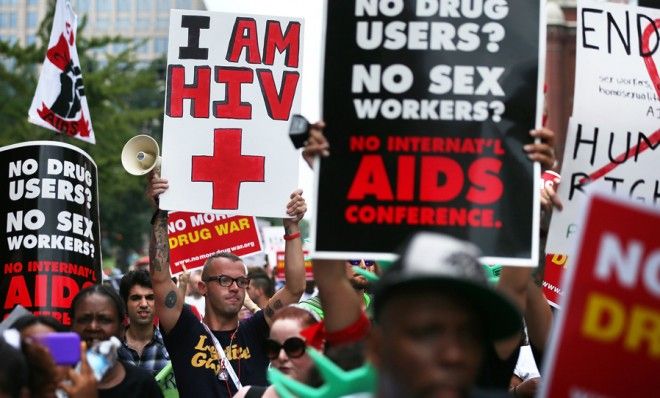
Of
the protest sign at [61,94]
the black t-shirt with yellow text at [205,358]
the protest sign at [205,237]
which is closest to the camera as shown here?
the black t-shirt with yellow text at [205,358]

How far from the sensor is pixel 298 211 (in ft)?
23.2

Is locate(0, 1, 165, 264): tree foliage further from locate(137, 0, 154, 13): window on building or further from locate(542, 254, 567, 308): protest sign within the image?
locate(137, 0, 154, 13): window on building

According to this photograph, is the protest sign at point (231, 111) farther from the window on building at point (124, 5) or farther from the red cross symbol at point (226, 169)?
the window on building at point (124, 5)

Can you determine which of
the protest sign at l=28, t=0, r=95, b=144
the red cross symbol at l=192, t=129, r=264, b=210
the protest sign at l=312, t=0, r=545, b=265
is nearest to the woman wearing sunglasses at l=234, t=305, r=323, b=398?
the protest sign at l=312, t=0, r=545, b=265

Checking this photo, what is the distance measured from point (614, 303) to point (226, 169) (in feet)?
15.5

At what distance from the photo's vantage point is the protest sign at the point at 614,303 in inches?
116

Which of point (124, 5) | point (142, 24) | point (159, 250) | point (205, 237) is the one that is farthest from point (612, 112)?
point (124, 5)

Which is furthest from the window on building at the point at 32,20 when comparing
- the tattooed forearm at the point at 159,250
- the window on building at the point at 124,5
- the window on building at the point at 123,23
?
the tattooed forearm at the point at 159,250

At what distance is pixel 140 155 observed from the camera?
24.4ft

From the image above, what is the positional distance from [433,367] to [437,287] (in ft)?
0.59

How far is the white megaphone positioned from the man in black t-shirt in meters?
0.11

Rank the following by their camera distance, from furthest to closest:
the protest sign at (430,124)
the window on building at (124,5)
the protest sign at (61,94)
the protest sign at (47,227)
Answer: the window on building at (124,5)
the protest sign at (61,94)
the protest sign at (47,227)
the protest sign at (430,124)

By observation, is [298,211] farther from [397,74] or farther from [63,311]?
[397,74]

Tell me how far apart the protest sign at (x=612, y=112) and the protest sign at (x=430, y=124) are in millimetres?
1272
